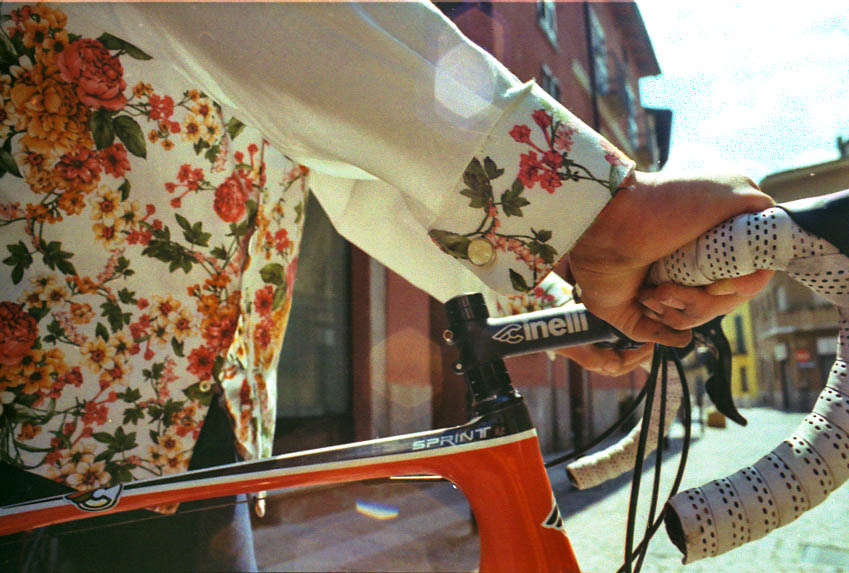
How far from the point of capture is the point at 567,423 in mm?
7289

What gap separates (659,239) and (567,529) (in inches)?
21.2

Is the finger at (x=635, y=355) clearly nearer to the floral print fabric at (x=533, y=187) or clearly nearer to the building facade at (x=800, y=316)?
the building facade at (x=800, y=316)

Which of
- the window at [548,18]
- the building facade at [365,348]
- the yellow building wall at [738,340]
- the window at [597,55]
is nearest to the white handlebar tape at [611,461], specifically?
the yellow building wall at [738,340]

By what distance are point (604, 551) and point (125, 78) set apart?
118 centimetres

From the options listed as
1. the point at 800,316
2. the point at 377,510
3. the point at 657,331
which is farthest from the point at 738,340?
the point at 377,510

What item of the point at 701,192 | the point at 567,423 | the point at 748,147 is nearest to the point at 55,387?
the point at 701,192

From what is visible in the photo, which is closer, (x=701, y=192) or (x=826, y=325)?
(x=701, y=192)

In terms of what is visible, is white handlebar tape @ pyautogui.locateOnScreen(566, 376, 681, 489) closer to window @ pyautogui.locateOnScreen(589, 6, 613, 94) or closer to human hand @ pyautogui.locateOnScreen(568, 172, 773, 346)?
human hand @ pyautogui.locateOnScreen(568, 172, 773, 346)

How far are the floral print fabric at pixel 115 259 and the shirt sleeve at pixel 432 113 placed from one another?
1.01 ft

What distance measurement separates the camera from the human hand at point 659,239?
0.52 m

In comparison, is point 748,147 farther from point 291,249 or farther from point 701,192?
point 291,249

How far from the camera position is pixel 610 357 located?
88 cm

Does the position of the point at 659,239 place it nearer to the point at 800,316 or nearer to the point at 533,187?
the point at 533,187

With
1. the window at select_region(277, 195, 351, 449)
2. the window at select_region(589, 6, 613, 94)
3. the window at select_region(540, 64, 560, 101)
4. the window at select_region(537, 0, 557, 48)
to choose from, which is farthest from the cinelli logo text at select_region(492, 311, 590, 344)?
the window at select_region(537, 0, 557, 48)
